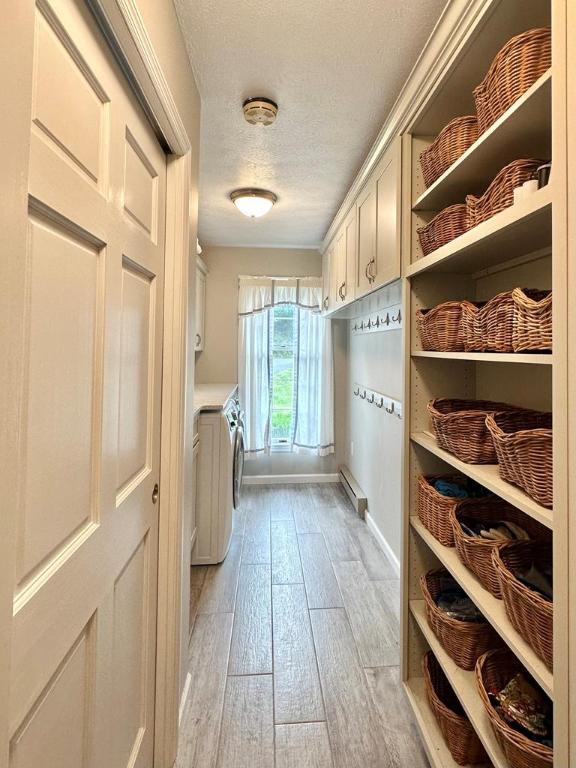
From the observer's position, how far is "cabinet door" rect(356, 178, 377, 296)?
2.06 m

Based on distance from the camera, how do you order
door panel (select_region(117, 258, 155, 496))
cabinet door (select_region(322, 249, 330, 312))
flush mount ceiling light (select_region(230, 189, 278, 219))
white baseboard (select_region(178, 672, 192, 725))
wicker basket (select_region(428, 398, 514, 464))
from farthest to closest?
cabinet door (select_region(322, 249, 330, 312)) < flush mount ceiling light (select_region(230, 189, 278, 219)) < white baseboard (select_region(178, 672, 192, 725)) < wicker basket (select_region(428, 398, 514, 464)) < door panel (select_region(117, 258, 155, 496))

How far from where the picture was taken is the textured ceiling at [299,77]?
1.25 m

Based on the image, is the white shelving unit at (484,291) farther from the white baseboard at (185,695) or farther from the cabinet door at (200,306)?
the cabinet door at (200,306)

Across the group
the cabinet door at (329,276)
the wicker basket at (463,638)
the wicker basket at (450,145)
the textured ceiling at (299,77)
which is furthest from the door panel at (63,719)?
the cabinet door at (329,276)

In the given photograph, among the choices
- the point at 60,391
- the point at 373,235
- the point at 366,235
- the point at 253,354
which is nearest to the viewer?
the point at 60,391

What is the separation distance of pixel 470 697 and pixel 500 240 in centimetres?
130

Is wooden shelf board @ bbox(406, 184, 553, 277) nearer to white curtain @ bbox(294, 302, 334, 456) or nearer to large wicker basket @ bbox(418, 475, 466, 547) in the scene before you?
large wicker basket @ bbox(418, 475, 466, 547)

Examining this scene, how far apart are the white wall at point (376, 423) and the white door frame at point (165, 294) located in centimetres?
101

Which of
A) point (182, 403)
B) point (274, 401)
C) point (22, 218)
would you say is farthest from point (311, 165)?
point (274, 401)

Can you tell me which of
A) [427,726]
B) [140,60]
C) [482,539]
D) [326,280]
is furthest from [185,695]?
[326,280]

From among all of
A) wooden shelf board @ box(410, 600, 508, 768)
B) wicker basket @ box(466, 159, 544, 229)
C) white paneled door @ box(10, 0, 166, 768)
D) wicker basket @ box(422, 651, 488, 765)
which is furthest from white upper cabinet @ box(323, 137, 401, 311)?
wicker basket @ box(422, 651, 488, 765)

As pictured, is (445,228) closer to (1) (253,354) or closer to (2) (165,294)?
(2) (165,294)

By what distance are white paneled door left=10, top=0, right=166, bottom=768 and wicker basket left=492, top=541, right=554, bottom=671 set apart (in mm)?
934

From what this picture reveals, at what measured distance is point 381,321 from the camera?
115 inches
